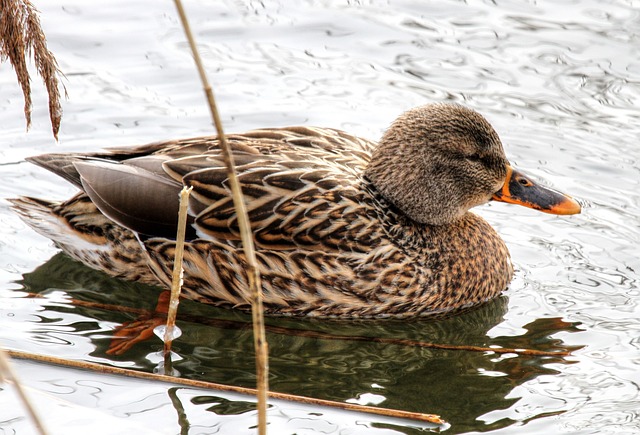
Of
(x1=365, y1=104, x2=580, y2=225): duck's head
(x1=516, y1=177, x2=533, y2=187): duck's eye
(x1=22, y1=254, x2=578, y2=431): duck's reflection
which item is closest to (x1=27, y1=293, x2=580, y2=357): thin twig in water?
(x1=22, y1=254, x2=578, y2=431): duck's reflection

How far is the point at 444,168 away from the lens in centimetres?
832

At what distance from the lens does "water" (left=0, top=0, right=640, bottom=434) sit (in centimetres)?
699

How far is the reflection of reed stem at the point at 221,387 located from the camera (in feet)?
22.0

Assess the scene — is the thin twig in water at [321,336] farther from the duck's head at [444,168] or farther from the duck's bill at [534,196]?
the duck's bill at [534,196]

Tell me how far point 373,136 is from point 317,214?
2565 millimetres

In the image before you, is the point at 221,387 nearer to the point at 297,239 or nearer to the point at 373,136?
the point at 297,239

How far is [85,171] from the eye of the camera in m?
8.12

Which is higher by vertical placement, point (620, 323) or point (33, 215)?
point (33, 215)

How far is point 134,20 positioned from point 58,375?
5.72 m

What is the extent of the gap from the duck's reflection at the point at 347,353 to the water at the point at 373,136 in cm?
2

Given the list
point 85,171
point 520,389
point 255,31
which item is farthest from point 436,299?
point 255,31

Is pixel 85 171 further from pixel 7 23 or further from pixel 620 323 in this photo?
pixel 620 323

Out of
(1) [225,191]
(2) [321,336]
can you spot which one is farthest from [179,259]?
(2) [321,336]

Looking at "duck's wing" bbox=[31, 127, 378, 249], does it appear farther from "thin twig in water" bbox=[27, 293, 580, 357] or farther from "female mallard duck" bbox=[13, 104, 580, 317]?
"thin twig in water" bbox=[27, 293, 580, 357]
